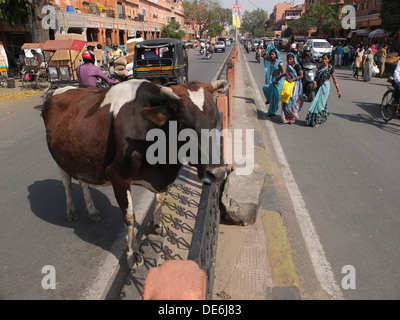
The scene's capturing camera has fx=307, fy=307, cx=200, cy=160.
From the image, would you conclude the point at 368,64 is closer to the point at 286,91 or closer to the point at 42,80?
the point at 286,91

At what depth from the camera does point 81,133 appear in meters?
3.05

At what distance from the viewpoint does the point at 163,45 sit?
1254 cm

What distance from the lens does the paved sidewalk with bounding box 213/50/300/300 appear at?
2639 mm

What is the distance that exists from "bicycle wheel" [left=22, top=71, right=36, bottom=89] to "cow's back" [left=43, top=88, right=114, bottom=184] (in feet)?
42.2

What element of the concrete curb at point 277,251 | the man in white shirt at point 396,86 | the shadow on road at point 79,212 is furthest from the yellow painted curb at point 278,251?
the man in white shirt at point 396,86

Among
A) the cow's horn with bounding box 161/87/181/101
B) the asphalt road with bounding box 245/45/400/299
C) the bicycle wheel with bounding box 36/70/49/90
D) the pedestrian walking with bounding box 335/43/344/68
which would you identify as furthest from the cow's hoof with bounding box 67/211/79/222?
the pedestrian walking with bounding box 335/43/344/68

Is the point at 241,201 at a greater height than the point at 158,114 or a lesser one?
lesser

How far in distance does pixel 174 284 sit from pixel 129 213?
1925 millimetres

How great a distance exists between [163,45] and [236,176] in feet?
32.8

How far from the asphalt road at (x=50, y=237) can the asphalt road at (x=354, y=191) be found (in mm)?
2134

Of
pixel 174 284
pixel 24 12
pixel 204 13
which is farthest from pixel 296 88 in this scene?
pixel 204 13

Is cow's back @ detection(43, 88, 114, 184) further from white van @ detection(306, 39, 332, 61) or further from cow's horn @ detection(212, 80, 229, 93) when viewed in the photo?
white van @ detection(306, 39, 332, 61)
